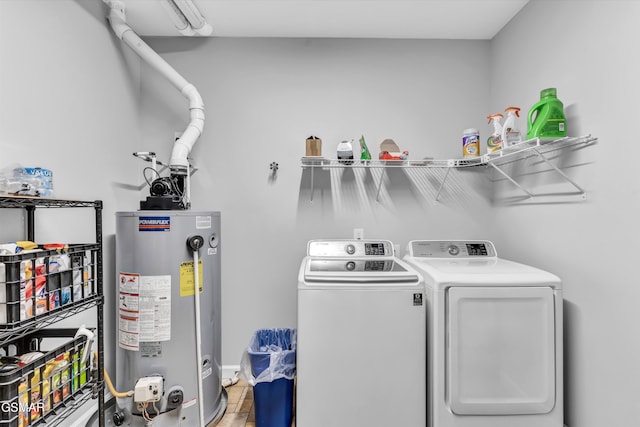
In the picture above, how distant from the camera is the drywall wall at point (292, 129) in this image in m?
2.37

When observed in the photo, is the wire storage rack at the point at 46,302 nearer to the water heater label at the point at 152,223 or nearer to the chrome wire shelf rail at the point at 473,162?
the water heater label at the point at 152,223

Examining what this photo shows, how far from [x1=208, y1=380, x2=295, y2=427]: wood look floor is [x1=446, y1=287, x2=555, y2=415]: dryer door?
99cm

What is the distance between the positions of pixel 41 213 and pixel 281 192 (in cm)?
135

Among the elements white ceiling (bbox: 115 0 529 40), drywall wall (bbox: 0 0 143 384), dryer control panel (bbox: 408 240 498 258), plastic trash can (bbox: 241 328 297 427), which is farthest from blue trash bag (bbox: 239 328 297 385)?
white ceiling (bbox: 115 0 529 40)

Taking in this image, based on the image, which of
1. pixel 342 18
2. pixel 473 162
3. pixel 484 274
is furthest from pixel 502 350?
pixel 342 18

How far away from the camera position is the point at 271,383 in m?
1.74

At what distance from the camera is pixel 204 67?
2359mm

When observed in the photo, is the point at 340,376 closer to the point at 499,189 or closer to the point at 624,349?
the point at 624,349

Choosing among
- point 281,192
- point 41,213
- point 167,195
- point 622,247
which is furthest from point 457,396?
point 41,213

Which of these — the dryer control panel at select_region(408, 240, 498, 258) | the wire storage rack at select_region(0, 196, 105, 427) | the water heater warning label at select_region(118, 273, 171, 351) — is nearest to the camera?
the wire storage rack at select_region(0, 196, 105, 427)

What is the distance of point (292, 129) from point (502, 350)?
73.4 inches

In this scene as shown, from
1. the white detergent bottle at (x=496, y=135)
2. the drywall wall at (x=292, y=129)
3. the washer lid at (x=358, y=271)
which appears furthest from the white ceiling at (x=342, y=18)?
the washer lid at (x=358, y=271)

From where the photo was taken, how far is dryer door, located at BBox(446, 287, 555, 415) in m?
1.55

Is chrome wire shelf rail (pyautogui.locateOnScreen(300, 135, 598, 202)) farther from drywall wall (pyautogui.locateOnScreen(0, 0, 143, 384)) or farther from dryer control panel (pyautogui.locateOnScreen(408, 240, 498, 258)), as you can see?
drywall wall (pyautogui.locateOnScreen(0, 0, 143, 384))
